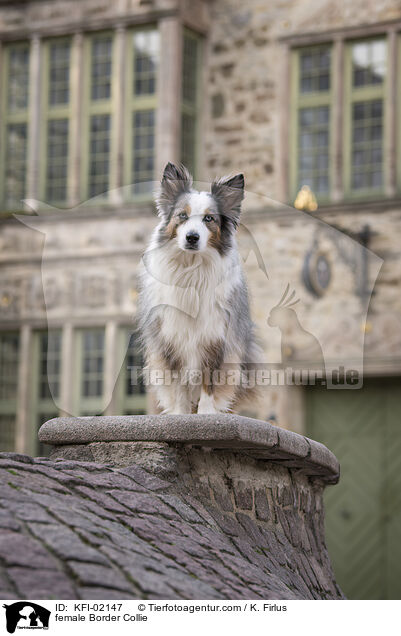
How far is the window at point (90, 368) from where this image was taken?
15.1m

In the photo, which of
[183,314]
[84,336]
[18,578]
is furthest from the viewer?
[84,336]

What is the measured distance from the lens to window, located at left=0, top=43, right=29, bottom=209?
16.3m

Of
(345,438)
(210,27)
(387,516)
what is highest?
(210,27)

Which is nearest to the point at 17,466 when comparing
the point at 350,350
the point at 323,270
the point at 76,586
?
the point at 76,586

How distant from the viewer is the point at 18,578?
4.16 metres

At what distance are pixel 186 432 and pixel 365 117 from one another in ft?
32.5

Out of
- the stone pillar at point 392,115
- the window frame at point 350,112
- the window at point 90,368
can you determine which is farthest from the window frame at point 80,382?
the stone pillar at point 392,115

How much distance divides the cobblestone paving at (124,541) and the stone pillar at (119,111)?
10.1m

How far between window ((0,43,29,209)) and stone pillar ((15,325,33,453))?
1974 mm

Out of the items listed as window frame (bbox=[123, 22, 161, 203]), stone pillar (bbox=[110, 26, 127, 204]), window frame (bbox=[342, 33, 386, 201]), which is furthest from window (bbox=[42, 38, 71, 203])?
window frame (bbox=[342, 33, 386, 201])

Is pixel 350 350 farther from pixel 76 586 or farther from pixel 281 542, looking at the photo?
pixel 76 586

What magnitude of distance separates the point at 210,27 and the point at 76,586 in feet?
41.1

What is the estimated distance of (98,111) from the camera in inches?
630
